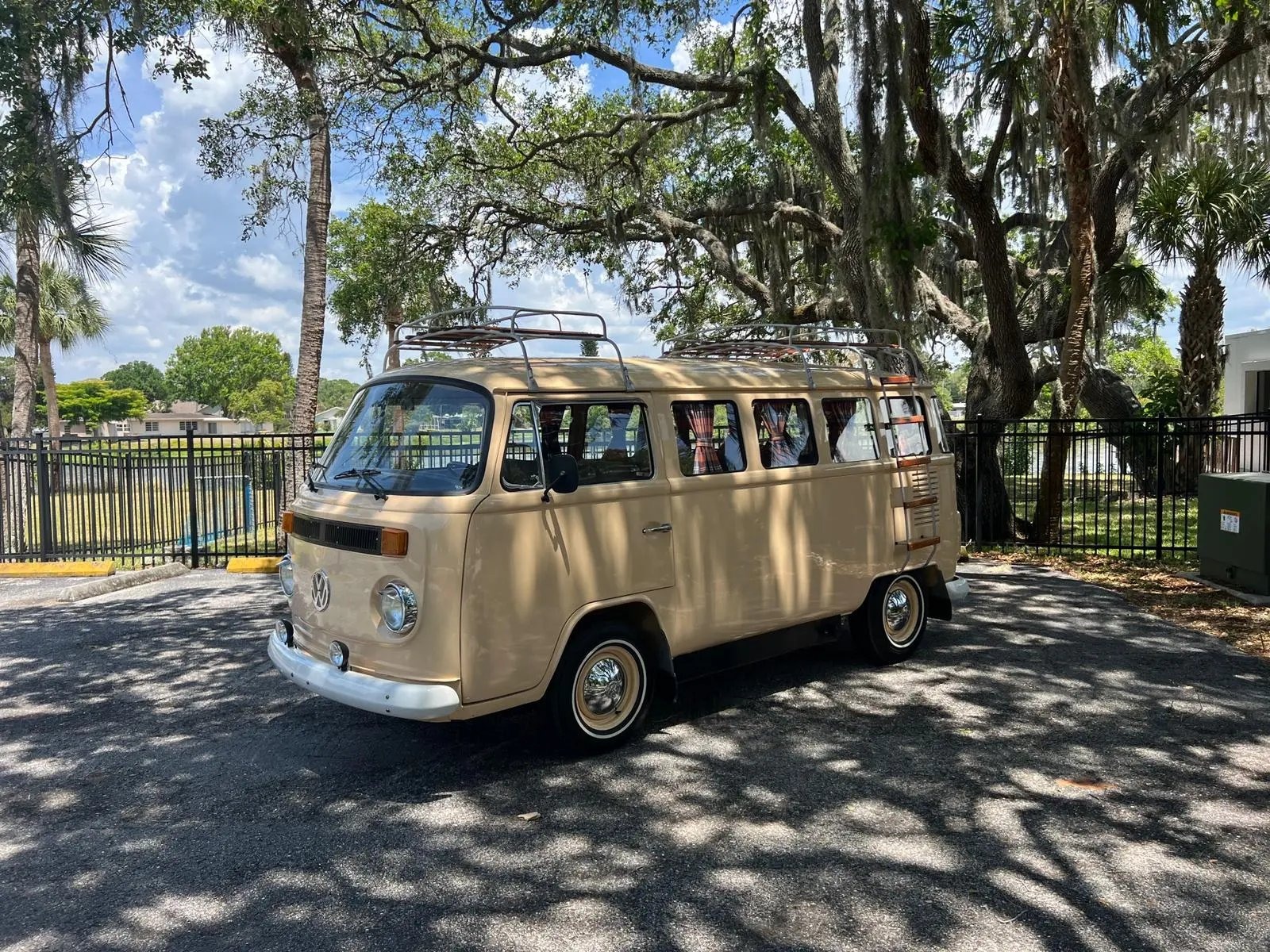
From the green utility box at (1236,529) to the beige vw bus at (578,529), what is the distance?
4.39 m

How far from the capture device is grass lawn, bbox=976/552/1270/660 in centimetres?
802

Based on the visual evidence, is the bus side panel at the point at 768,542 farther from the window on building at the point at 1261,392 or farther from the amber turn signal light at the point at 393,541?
the window on building at the point at 1261,392

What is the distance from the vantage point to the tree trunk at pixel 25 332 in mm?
17422

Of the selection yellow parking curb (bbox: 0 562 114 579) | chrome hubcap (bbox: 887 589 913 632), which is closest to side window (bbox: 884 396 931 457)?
chrome hubcap (bbox: 887 589 913 632)

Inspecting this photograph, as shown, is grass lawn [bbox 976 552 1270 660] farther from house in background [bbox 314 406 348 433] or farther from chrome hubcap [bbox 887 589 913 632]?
house in background [bbox 314 406 348 433]

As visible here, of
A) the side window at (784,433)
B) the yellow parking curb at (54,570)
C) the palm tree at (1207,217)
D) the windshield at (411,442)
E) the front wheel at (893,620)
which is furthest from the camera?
the palm tree at (1207,217)

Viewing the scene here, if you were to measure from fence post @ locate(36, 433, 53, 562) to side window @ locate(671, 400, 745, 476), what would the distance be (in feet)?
33.4

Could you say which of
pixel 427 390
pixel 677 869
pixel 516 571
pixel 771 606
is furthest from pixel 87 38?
pixel 677 869

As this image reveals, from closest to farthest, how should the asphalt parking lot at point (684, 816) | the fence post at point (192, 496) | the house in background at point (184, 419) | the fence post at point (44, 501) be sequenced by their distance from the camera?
the asphalt parking lot at point (684, 816), the fence post at point (192, 496), the fence post at point (44, 501), the house in background at point (184, 419)

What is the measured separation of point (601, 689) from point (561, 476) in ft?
4.24

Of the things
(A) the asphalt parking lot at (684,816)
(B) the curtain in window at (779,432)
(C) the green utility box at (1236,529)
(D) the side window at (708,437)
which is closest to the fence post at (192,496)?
(A) the asphalt parking lot at (684,816)

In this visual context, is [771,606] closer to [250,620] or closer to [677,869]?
[677,869]

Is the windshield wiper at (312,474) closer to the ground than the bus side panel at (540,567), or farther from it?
farther from it

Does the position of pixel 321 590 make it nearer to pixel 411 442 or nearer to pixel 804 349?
pixel 411 442
